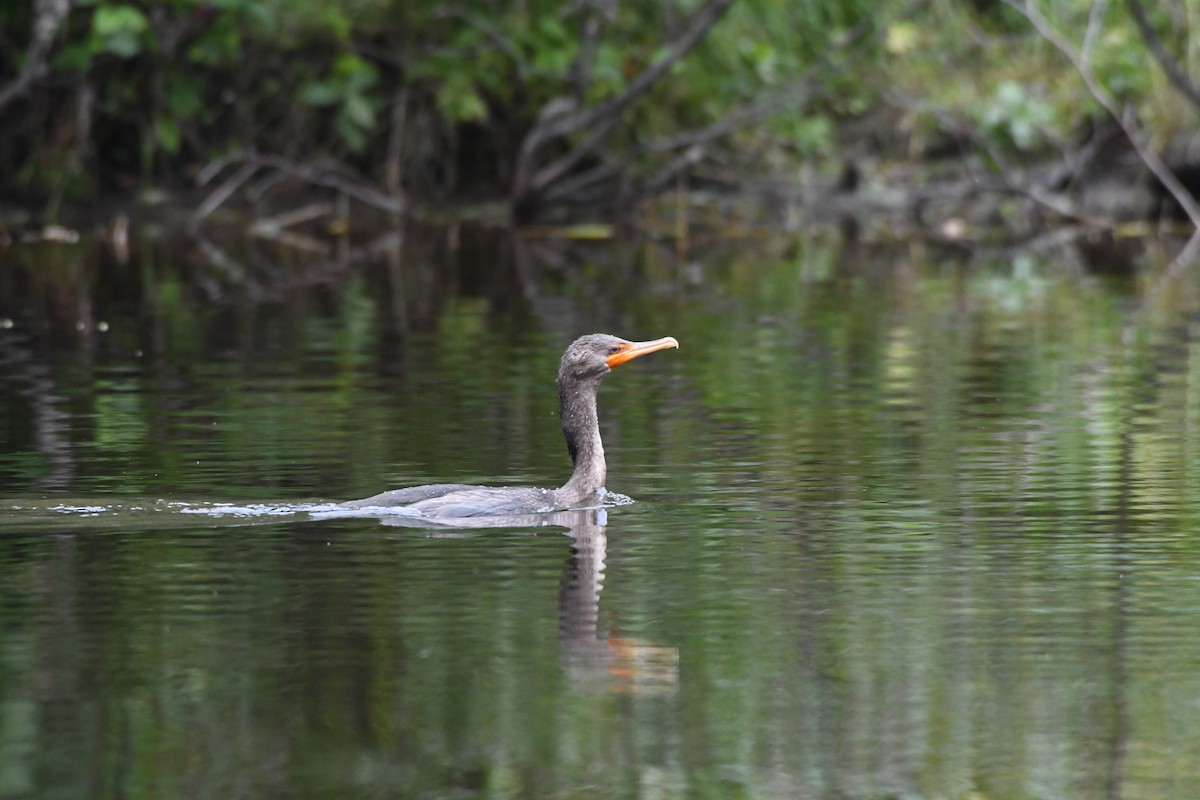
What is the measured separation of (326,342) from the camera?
1531 cm

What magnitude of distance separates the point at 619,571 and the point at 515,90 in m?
19.4

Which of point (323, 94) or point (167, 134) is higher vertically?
point (323, 94)

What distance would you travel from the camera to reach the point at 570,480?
30.7 feet

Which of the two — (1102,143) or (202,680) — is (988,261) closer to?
(1102,143)

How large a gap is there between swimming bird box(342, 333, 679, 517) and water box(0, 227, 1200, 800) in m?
0.17

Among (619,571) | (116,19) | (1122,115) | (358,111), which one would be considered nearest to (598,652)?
(619,571)

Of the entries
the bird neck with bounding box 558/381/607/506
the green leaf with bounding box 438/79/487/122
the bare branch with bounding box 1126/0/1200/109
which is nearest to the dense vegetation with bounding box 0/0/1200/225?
the green leaf with bounding box 438/79/487/122

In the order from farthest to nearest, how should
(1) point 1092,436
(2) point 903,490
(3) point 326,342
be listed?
1. (3) point 326,342
2. (1) point 1092,436
3. (2) point 903,490

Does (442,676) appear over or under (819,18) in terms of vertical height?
under

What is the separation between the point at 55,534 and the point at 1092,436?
198 inches

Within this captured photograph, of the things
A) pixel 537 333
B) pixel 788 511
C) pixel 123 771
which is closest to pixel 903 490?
pixel 788 511

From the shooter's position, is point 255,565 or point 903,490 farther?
point 903,490

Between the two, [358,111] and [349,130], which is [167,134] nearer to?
[349,130]

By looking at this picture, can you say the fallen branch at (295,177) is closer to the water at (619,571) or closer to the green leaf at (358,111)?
the green leaf at (358,111)
